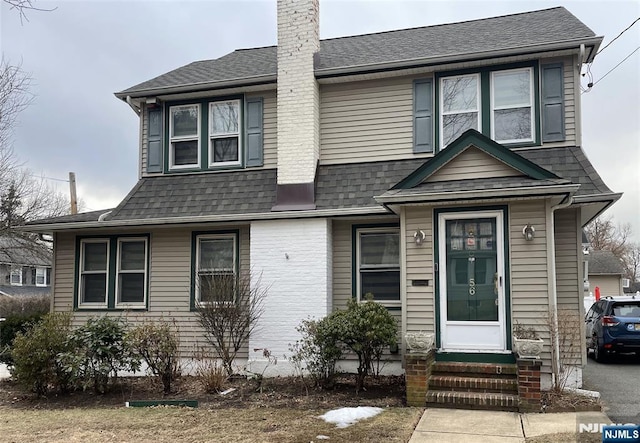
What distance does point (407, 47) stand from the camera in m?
11.5

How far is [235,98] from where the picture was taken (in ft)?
38.1

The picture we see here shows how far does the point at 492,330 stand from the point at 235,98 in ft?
23.4

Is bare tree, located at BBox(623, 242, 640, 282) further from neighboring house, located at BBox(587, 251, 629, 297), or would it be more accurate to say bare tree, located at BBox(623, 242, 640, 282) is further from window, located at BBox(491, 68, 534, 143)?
window, located at BBox(491, 68, 534, 143)

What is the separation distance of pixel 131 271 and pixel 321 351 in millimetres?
4994

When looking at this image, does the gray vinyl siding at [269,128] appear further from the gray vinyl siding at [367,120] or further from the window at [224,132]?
the gray vinyl siding at [367,120]

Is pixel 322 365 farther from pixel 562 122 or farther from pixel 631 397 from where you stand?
pixel 562 122

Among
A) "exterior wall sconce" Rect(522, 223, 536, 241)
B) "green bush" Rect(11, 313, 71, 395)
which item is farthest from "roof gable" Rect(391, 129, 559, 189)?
"green bush" Rect(11, 313, 71, 395)

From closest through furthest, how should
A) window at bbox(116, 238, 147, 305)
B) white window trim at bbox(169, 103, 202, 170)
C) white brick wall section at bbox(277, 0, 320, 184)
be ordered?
white brick wall section at bbox(277, 0, 320, 184)
window at bbox(116, 238, 147, 305)
white window trim at bbox(169, 103, 202, 170)

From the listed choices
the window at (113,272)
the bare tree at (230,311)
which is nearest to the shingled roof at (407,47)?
the window at (113,272)

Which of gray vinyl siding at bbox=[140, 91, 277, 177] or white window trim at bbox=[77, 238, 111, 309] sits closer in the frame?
gray vinyl siding at bbox=[140, 91, 277, 177]

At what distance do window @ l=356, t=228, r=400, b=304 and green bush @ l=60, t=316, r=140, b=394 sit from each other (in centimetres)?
431

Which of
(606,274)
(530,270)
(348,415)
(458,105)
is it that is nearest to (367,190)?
(458,105)

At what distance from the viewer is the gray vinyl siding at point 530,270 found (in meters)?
7.90

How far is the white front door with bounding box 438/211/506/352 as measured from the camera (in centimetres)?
814
